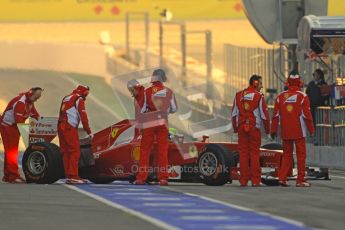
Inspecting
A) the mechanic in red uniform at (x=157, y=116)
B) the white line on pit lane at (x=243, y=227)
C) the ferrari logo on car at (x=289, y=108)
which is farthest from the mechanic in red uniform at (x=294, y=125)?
the white line on pit lane at (x=243, y=227)

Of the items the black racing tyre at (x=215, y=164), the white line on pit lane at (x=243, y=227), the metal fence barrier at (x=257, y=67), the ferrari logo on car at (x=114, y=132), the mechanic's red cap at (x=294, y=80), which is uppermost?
the metal fence barrier at (x=257, y=67)

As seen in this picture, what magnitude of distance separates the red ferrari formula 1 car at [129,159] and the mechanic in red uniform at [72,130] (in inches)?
5.4

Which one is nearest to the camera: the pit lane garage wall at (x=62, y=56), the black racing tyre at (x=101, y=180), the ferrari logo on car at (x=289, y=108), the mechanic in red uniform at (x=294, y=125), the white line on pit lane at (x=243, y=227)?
the white line on pit lane at (x=243, y=227)

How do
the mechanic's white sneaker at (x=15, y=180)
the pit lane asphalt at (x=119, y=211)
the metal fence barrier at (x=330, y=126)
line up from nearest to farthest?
the pit lane asphalt at (x=119, y=211) < the mechanic's white sneaker at (x=15, y=180) < the metal fence barrier at (x=330, y=126)

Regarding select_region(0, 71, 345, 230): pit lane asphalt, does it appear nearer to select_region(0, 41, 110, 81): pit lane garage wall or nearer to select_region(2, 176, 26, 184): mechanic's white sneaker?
select_region(2, 176, 26, 184): mechanic's white sneaker

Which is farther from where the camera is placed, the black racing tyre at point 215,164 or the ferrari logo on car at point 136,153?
the ferrari logo on car at point 136,153

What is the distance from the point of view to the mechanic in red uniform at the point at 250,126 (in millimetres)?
18766

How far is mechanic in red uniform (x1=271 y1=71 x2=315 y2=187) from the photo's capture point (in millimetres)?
18859

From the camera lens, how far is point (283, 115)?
19047mm

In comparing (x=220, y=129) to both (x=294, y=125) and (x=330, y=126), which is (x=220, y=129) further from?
(x=294, y=125)

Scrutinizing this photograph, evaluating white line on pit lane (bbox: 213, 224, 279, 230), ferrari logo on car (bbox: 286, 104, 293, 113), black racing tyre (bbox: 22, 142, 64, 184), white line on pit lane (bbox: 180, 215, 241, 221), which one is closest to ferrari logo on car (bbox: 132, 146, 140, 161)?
black racing tyre (bbox: 22, 142, 64, 184)

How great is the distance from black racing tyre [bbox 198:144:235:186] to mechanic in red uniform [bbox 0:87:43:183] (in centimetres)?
295

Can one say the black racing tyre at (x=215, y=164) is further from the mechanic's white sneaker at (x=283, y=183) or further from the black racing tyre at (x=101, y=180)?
the black racing tyre at (x=101, y=180)

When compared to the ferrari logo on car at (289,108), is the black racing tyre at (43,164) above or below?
below
